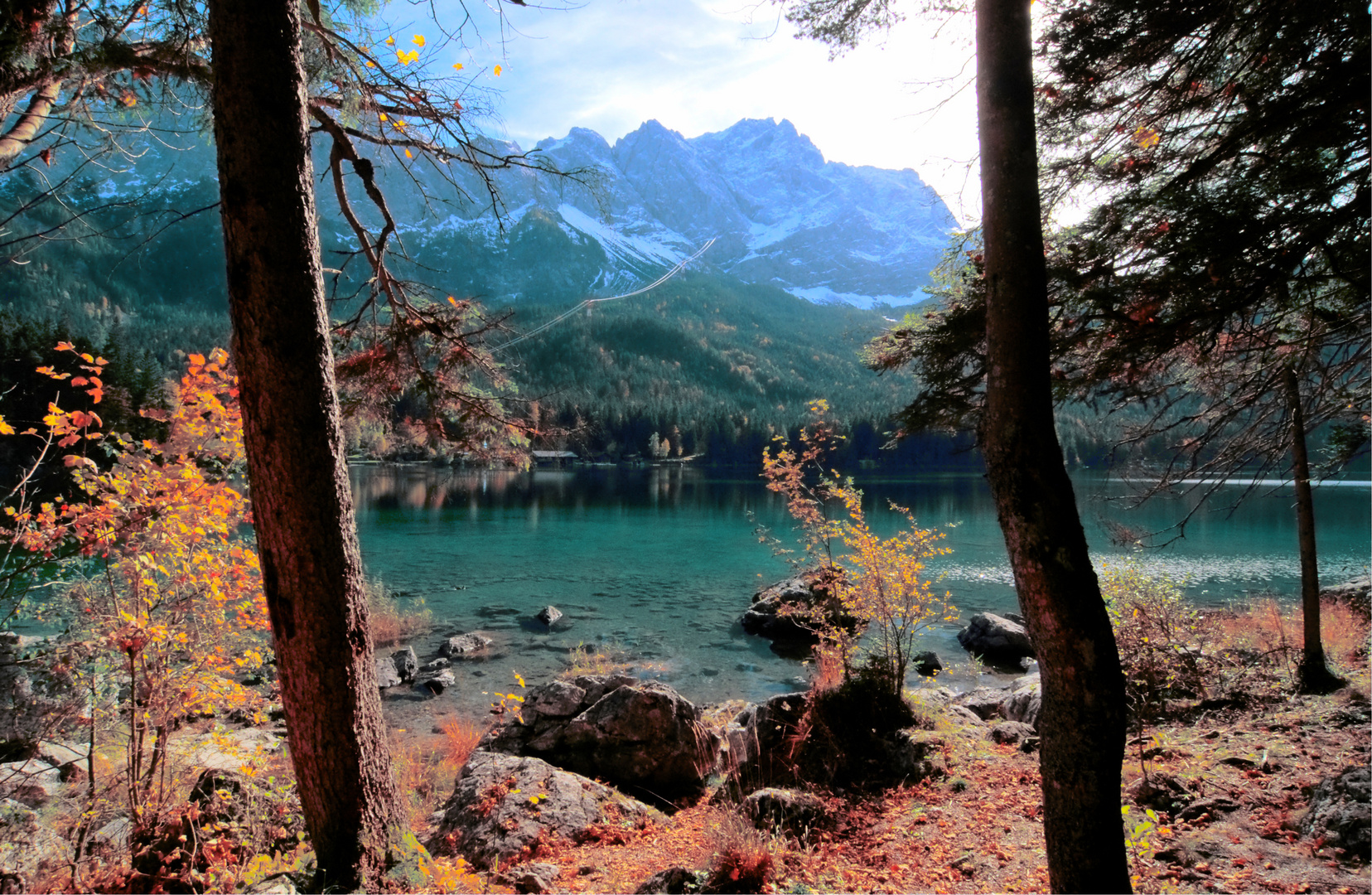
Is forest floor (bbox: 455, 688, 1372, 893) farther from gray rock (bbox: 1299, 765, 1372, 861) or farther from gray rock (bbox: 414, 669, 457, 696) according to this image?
gray rock (bbox: 414, 669, 457, 696)

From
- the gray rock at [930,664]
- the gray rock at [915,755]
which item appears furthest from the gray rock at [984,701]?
the gray rock at [915,755]

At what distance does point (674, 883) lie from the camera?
12.4 ft

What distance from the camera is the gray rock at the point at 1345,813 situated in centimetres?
322

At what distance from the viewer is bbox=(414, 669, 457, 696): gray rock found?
11.1m

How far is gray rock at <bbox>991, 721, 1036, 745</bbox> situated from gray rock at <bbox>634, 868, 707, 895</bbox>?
147 inches

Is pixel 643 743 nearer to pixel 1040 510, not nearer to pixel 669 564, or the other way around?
pixel 1040 510

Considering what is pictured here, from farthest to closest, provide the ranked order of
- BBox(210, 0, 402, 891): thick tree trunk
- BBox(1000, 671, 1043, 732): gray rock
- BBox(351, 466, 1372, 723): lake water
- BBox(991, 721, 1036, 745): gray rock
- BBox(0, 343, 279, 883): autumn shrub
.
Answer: BBox(351, 466, 1372, 723): lake water
BBox(1000, 671, 1043, 732): gray rock
BBox(991, 721, 1036, 745): gray rock
BBox(0, 343, 279, 883): autumn shrub
BBox(210, 0, 402, 891): thick tree trunk

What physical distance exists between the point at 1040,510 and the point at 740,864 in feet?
9.02

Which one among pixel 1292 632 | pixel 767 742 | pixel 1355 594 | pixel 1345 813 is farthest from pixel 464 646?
pixel 1355 594

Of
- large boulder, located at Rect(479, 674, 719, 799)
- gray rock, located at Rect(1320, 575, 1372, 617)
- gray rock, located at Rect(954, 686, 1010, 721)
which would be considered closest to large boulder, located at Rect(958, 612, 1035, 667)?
gray rock, located at Rect(954, 686, 1010, 721)

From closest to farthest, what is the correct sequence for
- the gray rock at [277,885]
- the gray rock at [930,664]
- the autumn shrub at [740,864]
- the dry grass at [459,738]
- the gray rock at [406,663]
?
1. the gray rock at [277,885]
2. the autumn shrub at [740,864]
3. the dry grass at [459,738]
4. the gray rock at [406,663]
5. the gray rock at [930,664]

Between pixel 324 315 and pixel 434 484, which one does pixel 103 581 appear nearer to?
pixel 324 315

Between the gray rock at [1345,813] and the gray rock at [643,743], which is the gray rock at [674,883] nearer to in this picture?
the gray rock at [643,743]

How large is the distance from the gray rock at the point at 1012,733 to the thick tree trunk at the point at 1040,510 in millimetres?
4347
